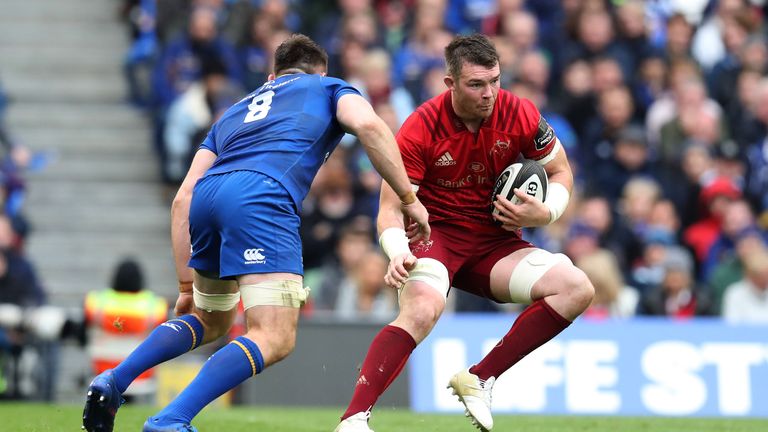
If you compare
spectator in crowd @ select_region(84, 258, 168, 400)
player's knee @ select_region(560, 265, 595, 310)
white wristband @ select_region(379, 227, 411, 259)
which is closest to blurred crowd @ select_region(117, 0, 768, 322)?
spectator in crowd @ select_region(84, 258, 168, 400)

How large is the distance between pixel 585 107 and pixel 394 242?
8616mm

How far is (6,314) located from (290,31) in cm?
510

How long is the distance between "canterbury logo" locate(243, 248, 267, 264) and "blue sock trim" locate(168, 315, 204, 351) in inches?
32.5

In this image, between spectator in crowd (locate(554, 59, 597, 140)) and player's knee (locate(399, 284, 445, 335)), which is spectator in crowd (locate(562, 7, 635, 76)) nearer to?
spectator in crowd (locate(554, 59, 597, 140))

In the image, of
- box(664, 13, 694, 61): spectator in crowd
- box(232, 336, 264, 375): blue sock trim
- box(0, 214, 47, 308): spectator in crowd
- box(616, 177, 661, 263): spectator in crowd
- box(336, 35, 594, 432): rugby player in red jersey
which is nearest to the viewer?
box(232, 336, 264, 375): blue sock trim

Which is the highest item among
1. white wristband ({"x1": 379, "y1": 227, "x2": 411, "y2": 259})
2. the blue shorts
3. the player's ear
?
the player's ear

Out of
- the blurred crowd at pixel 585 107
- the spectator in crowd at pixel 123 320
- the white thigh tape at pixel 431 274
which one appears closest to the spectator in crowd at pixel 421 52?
the blurred crowd at pixel 585 107

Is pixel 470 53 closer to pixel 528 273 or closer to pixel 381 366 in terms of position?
pixel 528 273

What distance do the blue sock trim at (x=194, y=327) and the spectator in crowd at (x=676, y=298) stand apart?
22.9 ft

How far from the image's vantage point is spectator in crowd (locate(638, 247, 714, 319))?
14023 millimetres

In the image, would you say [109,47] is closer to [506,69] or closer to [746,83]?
[506,69]

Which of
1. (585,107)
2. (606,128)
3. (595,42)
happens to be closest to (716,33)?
(595,42)

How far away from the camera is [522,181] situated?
8383 mm

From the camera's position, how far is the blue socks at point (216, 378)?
7.17m
